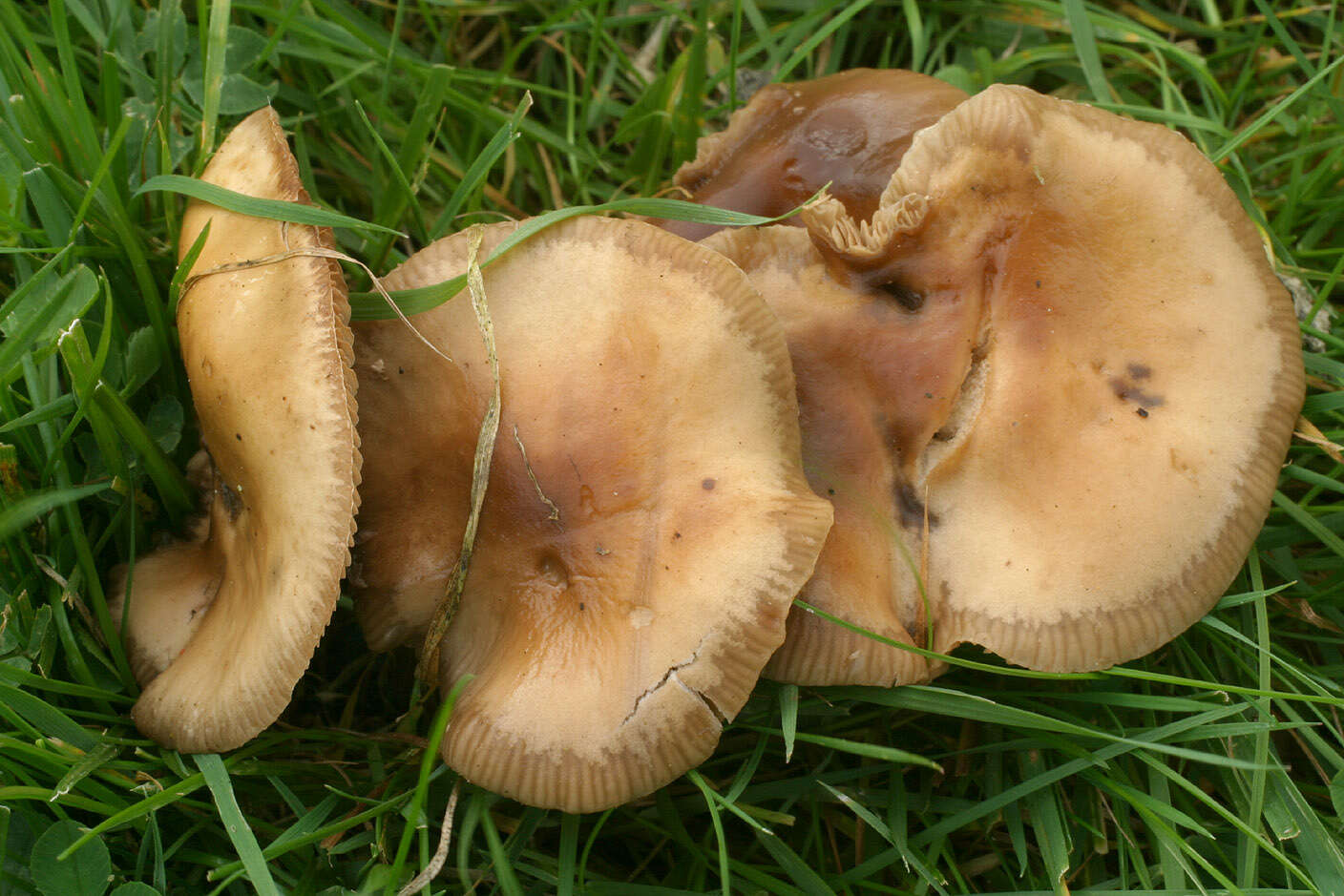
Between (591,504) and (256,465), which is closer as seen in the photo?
(256,465)

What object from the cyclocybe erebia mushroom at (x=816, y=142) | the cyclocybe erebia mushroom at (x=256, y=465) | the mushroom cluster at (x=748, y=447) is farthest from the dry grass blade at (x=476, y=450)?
the cyclocybe erebia mushroom at (x=816, y=142)

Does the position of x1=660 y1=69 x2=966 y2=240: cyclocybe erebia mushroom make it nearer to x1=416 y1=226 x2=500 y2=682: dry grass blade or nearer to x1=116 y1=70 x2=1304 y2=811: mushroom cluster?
x1=116 y1=70 x2=1304 y2=811: mushroom cluster

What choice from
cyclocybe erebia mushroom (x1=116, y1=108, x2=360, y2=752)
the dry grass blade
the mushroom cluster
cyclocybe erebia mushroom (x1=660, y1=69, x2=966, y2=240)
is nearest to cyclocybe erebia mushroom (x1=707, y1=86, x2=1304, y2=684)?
the mushroom cluster

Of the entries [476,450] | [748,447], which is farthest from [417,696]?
[748,447]

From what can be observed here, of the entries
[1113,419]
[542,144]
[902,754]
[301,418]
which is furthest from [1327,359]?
[301,418]

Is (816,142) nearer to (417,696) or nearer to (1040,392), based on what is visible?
(1040,392)

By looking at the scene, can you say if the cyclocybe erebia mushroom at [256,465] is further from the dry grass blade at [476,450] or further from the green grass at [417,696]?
the dry grass blade at [476,450]
